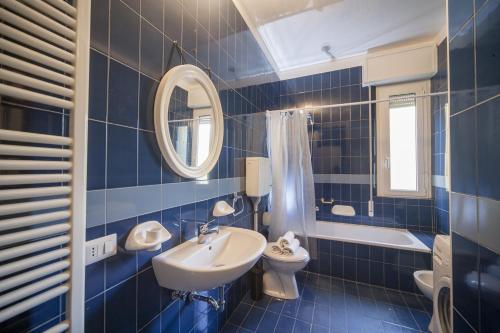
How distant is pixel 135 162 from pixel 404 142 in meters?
3.05

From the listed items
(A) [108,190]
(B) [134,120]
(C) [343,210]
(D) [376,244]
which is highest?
(B) [134,120]

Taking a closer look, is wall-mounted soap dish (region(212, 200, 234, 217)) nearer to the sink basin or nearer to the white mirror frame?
the sink basin

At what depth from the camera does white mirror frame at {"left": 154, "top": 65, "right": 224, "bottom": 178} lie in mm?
1022

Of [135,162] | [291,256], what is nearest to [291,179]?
[291,256]

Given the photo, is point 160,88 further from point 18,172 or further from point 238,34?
point 238,34

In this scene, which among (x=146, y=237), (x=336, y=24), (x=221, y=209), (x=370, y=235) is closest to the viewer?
(x=146, y=237)

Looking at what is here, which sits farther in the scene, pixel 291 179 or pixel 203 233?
pixel 291 179

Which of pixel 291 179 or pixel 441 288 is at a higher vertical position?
pixel 291 179

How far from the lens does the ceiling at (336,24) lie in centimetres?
187

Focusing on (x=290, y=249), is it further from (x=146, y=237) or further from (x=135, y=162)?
(x=135, y=162)

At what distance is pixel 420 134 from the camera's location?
8.23 ft

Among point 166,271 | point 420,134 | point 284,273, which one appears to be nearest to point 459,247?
point 166,271

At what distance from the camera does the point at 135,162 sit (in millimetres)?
925

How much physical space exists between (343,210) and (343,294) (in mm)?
1078
